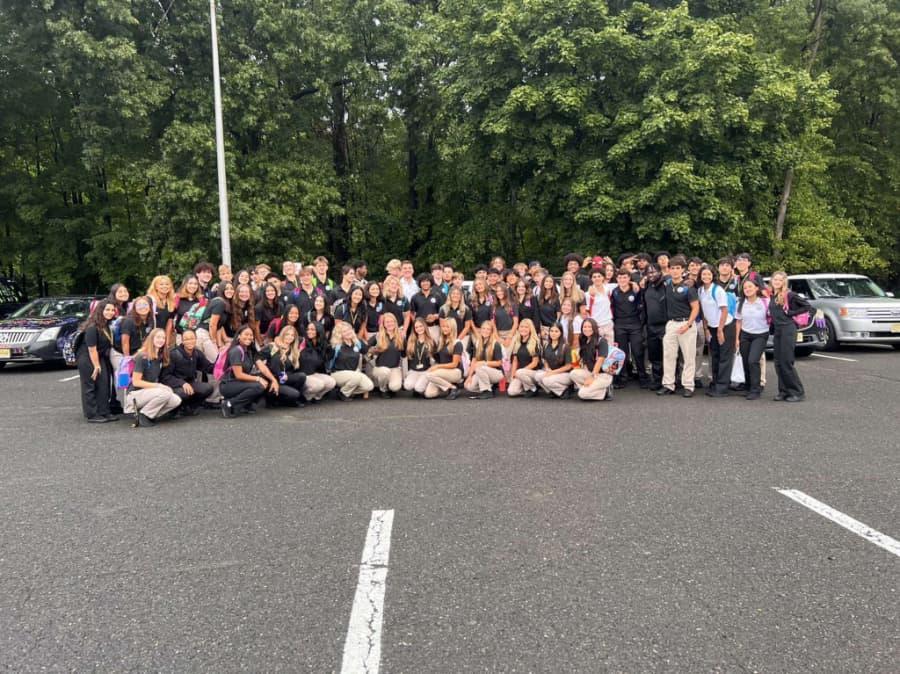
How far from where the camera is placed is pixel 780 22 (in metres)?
21.5

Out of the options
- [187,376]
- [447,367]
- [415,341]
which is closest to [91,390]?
[187,376]

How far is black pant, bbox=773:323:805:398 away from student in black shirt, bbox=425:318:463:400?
441cm

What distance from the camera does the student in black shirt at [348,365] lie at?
9172 millimetres

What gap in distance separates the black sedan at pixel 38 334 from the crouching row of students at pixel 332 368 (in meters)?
5.96

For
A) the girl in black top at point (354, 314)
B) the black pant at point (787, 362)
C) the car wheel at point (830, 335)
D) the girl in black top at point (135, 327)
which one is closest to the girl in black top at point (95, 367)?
the girl in black top at point (135, 327)

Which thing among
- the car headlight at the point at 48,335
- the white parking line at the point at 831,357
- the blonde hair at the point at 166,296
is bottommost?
the white parking line at the point at 831,357

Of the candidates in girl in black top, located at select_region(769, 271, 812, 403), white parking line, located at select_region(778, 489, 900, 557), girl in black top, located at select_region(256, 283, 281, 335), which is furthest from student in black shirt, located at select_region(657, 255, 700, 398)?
girl in black top, located at select_region(256, 283, 281, 335)

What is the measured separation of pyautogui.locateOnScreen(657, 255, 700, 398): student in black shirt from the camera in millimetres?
9211

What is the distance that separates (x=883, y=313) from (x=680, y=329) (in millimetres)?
7265

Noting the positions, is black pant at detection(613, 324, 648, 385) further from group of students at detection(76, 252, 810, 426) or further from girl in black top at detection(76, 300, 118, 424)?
girl in black top at detection(76, 300, 118, 424)

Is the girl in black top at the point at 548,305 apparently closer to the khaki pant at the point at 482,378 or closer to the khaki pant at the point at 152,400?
the khaki pant at the point at 482,378

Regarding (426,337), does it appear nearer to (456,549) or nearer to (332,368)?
(332,368)

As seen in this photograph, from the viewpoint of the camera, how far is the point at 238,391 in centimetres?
809

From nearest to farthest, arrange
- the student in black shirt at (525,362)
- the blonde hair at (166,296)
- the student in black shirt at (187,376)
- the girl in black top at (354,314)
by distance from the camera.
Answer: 1. the student in black shirt at (187,376)
2. the blonde hair at (166,296)
3. the student in black shirt at (525,362)
4. the girl in black top at (354,314)
